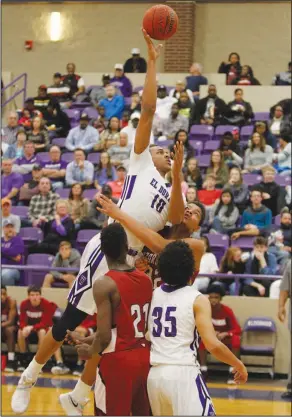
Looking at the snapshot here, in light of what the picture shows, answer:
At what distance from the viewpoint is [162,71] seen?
19.9 meters

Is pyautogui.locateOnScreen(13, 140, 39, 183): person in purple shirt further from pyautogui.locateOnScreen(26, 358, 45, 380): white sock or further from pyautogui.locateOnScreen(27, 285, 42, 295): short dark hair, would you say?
pyautogui.locateOnScreen(26, 358, 45, 380): white sock

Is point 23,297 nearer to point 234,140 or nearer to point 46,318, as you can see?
point 46,318

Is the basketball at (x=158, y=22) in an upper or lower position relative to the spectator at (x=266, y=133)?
upper

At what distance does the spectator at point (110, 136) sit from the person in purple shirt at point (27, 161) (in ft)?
3.41

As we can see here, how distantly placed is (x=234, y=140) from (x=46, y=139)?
11.4 feet

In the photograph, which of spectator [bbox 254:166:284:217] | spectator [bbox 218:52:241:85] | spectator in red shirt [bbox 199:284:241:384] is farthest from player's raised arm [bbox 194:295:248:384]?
spectator [bbox 218:52:241:85]

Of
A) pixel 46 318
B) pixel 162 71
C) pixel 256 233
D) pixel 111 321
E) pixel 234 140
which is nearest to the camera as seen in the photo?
pixel 111 321

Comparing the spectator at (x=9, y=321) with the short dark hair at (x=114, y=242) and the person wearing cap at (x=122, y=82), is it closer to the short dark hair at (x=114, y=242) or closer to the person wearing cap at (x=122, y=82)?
the short dark hair at (x=114, y=242)

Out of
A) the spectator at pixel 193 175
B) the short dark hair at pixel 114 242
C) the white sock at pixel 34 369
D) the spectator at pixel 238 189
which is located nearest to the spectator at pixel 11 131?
the spectator at pixel 193 175

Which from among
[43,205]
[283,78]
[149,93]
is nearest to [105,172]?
[43,205]

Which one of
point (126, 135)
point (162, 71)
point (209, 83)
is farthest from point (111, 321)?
Answer: point (162, 71)

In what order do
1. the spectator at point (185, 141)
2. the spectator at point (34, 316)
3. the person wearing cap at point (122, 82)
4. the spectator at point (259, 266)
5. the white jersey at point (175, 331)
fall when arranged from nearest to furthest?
1. the white jersey at point (175, 331)
2. the spectator at point (34, 316)
3. the spectator at point (259, 266)
4. the spectator at point (185, 141)
5. the person wearing cap at point (122, 82)

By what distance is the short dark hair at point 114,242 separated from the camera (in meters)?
5.65

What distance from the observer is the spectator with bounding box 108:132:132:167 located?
15328mm
